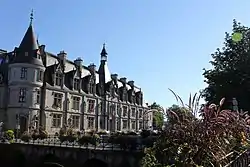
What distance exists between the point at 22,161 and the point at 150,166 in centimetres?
2415

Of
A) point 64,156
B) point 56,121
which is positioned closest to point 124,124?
point 56,121

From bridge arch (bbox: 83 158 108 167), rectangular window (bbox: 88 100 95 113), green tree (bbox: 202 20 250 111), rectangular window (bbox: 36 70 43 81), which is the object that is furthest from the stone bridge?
rectangular window (bbox: 88 100 95 113)

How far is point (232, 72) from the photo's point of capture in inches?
1185

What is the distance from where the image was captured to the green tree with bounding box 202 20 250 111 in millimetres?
29078

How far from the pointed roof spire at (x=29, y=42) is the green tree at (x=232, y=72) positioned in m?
20.8

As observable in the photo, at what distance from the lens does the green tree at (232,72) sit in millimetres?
29078

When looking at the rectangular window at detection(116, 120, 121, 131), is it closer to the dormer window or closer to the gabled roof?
the dormer window

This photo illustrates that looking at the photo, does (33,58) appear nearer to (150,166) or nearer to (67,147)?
(67,147)

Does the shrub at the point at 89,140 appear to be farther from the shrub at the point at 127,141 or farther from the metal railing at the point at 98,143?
the shrub at the point at 127,141

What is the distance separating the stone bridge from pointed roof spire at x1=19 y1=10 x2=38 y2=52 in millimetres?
14675

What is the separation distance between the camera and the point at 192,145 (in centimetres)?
624

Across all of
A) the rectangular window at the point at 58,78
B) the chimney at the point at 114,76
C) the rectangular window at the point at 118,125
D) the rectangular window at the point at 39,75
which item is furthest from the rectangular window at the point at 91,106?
the chimney at the point at 114,76

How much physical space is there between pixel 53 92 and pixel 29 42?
6.82 m

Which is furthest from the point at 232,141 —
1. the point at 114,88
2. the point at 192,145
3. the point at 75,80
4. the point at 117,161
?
the point at 114,88
